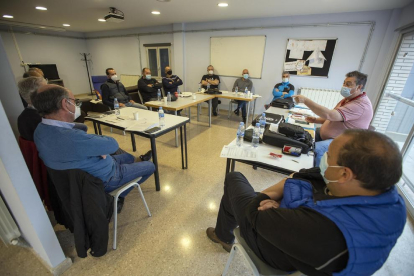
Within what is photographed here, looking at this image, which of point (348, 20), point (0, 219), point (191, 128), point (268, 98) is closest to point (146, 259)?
point (0, 219)

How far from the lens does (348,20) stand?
3.69 m

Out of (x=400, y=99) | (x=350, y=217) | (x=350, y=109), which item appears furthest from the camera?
(x=400, y=99)

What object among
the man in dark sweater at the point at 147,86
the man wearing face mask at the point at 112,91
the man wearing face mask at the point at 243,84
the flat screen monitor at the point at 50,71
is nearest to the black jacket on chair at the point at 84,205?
the man wearing face mask at the point at 112,91

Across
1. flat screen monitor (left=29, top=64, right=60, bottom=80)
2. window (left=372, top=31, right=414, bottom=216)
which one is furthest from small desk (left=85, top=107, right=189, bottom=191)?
flat screen monitor (left=29, top=64, right=60, bottom=80)

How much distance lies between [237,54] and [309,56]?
1773 mm

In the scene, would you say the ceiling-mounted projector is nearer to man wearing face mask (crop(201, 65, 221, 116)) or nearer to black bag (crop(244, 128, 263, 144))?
man wearing face mask (crop(201, 65, 221, 116))

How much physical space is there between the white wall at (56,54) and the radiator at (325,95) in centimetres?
861

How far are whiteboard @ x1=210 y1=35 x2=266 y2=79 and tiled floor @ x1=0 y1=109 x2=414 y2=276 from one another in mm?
3438

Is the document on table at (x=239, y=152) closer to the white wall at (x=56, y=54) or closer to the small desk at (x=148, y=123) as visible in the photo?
the small desk at (x=148, y=123)

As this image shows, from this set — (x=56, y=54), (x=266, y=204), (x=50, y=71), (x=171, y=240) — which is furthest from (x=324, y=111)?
(x=56, y=54)

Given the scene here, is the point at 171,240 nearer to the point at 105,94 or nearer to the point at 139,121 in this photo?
the point at 139,121

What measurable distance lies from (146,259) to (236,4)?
408 centimetres

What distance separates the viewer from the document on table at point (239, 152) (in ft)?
4.73

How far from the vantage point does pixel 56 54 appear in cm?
692
